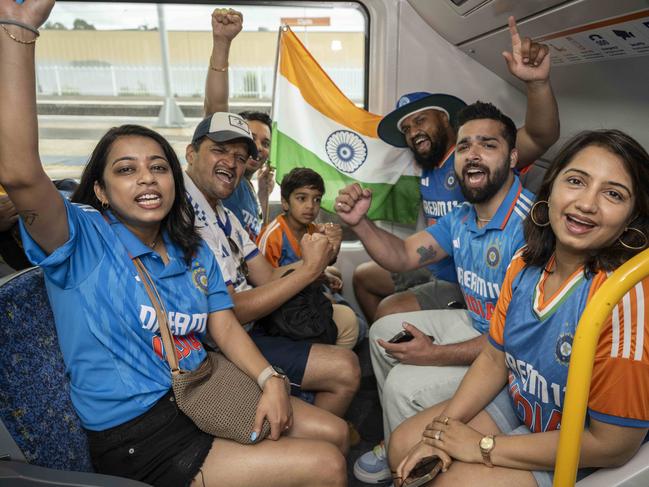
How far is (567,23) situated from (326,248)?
1375 mm

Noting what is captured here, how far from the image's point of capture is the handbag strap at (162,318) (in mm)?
1463

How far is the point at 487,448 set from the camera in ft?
4.65

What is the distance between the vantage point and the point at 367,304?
3518mm

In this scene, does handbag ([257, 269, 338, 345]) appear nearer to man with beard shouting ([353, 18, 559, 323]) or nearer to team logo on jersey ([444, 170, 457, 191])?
man with beard shouting ([353, 18, 559, 323])

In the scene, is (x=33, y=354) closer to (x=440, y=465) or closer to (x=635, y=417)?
(x=440, y=465)

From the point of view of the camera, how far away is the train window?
3262mm

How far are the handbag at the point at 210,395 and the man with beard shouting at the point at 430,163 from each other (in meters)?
1.33

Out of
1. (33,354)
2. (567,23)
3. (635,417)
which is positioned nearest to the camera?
(635,417)

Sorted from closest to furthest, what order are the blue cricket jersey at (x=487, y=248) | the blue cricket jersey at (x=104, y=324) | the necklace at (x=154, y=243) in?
1. the blue cricket jersey at (x=104, y=324)
2. the necklace at (x=154, y=243)
3. the blue cricket jersey at (x=487, y=248)

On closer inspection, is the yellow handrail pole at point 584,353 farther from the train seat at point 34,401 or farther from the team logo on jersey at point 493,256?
the team logo on jersey at point 493,256

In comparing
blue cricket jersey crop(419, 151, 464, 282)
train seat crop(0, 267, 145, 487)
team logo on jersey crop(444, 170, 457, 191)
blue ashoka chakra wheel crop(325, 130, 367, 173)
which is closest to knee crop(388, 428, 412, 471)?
train seat crop(0, 267, 145, 487)

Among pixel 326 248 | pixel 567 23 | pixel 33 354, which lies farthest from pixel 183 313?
pixel 567 23

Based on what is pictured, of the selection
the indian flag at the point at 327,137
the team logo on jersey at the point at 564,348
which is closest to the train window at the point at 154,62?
the indian flag at the point at 327,137

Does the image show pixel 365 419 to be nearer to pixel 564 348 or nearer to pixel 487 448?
pixel 487 448
